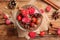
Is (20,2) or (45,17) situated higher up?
(20,2)

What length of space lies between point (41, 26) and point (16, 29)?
0.18 metres

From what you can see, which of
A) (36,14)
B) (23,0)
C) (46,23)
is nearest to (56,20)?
(46,23)

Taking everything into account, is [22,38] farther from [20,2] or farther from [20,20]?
[20,2]

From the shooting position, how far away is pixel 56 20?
5.06 feet

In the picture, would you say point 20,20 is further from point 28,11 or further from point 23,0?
point 23,0

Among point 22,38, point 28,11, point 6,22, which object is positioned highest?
point 28,11

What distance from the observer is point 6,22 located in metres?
1.51

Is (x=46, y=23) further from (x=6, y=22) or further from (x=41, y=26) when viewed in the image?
(x=6, y=22)

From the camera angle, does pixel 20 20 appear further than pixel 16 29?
No

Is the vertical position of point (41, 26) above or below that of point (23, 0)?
below

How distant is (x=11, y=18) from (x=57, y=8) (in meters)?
0.35

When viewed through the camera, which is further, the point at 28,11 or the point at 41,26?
the point at 41,26

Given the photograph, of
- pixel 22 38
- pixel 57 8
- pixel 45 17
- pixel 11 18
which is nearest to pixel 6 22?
pixel 11 18

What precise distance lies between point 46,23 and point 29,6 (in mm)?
183
